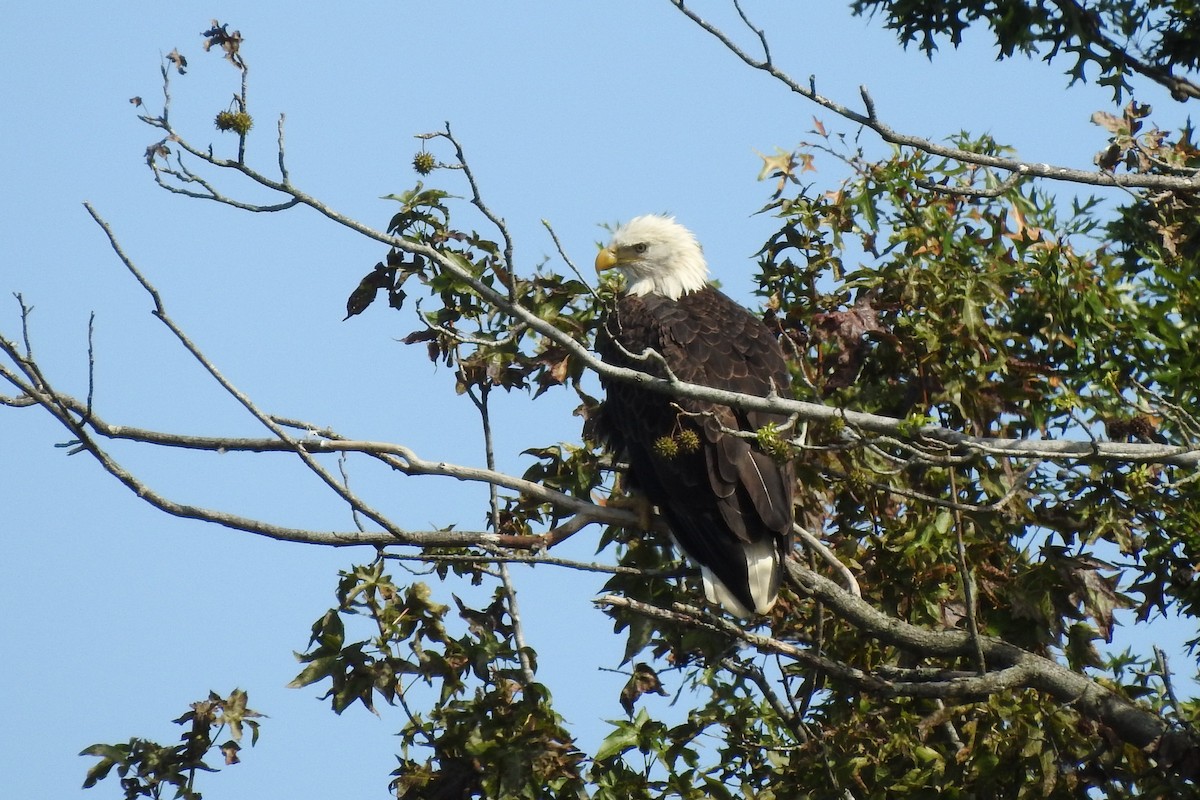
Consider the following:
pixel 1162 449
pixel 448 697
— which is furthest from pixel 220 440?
pixel 1162 449

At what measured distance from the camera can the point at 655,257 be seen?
6625 mm

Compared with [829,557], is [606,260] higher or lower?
higher

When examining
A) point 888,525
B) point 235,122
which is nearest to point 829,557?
point 888,525

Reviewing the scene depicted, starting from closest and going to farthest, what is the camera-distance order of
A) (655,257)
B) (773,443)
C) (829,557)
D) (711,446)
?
(773,443), (829,557), (711,446), (655,257)

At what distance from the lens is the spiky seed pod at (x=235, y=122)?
4027 millimetres

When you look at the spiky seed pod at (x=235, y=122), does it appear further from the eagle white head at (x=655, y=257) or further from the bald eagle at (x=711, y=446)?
the eagle white head at (x=655, y=257)

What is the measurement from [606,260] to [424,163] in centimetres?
213

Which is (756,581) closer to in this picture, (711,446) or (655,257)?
(711,446)

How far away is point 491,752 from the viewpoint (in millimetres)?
4473

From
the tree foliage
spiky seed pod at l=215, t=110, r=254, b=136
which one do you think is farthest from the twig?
spiky seed pod at l=215, t=110, r=254, b=136

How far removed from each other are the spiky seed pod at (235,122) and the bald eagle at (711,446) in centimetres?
145

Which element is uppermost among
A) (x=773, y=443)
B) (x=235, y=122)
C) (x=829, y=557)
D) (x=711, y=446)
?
(x=235, y=122)

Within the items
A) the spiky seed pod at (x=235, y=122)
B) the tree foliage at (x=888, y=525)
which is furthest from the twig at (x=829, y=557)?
the spiky seed pod at (x=235, y=122)

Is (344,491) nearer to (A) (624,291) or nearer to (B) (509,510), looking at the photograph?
(B) (509,510)
